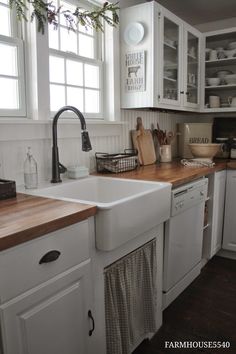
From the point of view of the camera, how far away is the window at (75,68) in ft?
6.73

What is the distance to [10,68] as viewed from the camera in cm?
177

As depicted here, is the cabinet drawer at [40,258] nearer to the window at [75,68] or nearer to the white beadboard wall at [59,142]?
the white beadboard wall at [59,142]

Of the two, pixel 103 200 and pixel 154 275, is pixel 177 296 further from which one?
pixel 103 200

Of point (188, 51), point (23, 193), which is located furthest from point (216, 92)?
point (23, 193)

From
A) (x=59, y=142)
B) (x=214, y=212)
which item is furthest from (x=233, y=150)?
(x=59, y=142)

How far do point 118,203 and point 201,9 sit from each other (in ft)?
8.66

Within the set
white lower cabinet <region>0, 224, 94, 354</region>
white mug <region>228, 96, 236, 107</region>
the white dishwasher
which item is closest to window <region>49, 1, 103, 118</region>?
the white dishwasher

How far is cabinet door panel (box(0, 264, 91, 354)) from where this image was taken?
0.97 meters

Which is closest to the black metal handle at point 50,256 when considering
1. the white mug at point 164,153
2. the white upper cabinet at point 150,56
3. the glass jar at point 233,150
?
the white upper cabinet at point 150,56

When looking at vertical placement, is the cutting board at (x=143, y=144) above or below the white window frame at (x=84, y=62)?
below

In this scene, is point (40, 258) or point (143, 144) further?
point (143, 144)

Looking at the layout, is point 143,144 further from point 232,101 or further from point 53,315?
point 53,315

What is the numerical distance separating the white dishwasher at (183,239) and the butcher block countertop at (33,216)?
828mm

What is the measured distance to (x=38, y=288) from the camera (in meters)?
1.03
